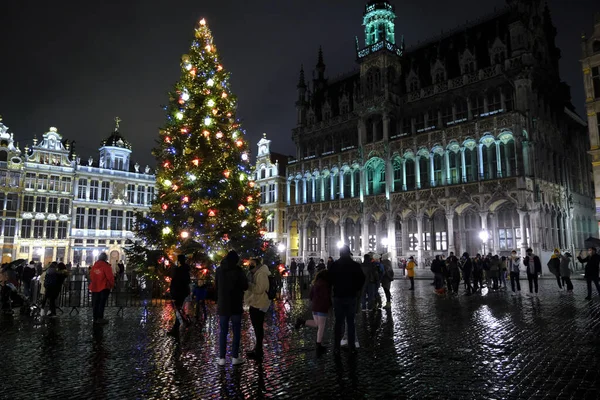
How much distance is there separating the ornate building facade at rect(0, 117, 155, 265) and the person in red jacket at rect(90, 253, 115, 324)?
40.5 m

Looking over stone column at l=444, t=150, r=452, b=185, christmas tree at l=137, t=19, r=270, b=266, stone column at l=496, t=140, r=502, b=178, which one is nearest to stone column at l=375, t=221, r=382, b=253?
stone column at l=444, t=150, r=452, b=185

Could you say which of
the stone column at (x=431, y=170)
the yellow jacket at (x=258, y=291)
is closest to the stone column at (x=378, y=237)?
the stone column at (x=431, y=170)

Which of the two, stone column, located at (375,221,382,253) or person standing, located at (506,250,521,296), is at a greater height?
stone column, located at (375,221,382,253)

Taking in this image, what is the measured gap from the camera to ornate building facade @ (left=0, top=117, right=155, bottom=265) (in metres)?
51.6

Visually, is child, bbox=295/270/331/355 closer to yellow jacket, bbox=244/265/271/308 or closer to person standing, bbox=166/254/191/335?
yellow jacket, bbox=244/265/271/308

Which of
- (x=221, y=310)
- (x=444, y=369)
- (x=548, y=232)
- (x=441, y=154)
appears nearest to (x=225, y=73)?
(x=221, y=310)

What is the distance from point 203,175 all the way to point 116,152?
1912 inches

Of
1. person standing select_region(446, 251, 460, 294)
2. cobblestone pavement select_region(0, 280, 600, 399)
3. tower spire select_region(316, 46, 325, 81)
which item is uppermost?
tower spire select_region(316, 46, 325, 81)

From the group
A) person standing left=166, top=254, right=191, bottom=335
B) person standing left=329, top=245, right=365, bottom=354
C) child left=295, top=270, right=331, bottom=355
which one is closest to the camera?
person standing left=329, top=245, right=365, bottom=354

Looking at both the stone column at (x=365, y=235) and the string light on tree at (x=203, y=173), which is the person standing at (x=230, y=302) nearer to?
the string light on tree at (x=203, y=173)

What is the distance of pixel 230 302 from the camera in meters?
7.41

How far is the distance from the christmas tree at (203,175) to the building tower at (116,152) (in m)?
46.5

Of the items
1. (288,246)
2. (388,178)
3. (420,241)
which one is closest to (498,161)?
(420,241)

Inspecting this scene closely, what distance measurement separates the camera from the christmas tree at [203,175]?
1677cm
